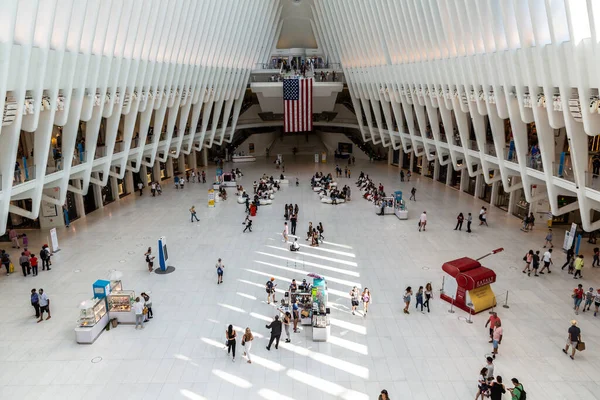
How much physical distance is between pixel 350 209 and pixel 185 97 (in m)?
13.1

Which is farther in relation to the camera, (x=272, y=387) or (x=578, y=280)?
(x=578, y=280)

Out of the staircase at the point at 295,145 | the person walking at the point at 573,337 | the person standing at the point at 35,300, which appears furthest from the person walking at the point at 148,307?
the staircase at the point at 295,145

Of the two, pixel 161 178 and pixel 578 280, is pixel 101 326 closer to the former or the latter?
pixel 578 280

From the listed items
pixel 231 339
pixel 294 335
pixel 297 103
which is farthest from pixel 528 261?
pixel 297 103

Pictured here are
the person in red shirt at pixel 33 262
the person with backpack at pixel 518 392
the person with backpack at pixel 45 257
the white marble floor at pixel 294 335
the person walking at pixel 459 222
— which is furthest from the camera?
the person walking at pixel 459 222

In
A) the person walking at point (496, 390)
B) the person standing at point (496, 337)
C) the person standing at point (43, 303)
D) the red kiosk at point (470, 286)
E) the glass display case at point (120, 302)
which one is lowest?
the person standing at point (43, 303)

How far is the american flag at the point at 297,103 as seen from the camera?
3359 centimetres

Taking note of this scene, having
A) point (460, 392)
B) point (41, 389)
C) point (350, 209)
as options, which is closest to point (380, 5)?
point (350, 209)

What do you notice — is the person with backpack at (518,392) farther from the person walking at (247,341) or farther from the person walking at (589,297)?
the person walking at (589,297)

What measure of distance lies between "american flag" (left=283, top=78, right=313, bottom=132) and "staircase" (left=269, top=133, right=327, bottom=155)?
42.6 ft

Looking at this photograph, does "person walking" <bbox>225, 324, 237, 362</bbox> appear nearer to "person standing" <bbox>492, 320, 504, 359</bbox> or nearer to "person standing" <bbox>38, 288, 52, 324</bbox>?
"person standing" <bbox>38, 288, 52, 324</bbox>

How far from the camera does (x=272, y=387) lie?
945 centimetres

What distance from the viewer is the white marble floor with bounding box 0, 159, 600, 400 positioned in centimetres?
948

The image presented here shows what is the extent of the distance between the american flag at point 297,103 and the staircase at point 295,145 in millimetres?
12975
